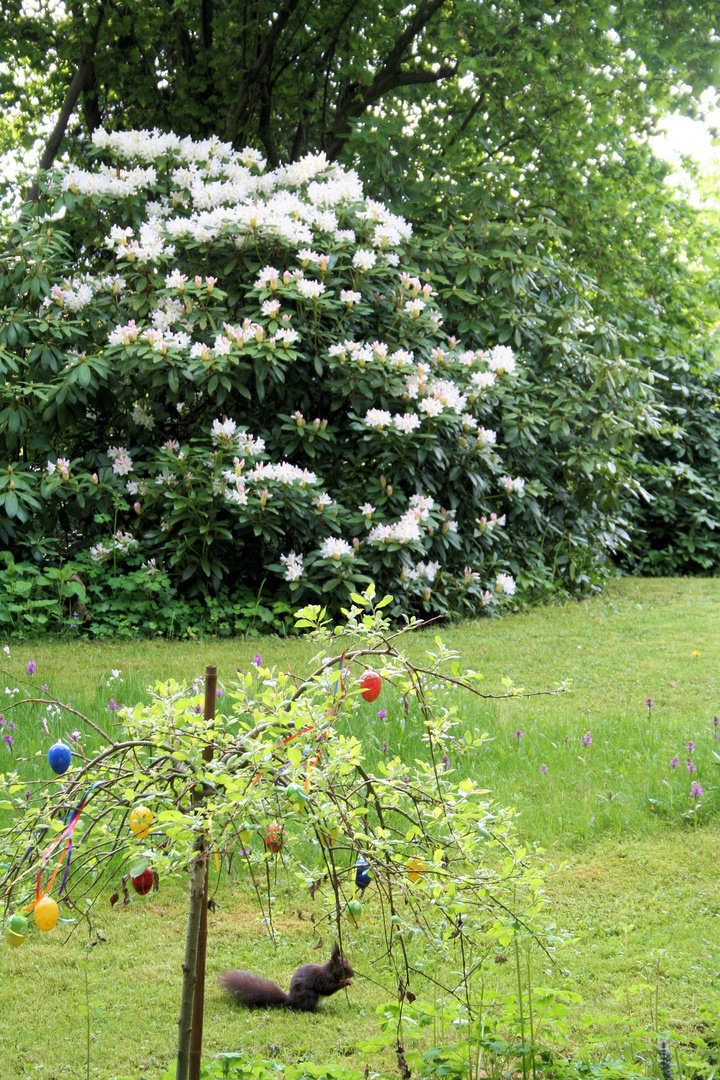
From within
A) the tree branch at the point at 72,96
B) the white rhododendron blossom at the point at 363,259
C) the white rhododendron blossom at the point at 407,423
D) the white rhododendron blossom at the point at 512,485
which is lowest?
the white rhododendron blossom at the point at 512,485

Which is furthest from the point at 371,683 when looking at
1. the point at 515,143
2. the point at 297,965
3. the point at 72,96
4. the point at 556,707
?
the point at 72,96

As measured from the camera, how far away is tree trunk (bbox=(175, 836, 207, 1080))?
71.2 inches

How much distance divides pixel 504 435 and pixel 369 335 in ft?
4.59

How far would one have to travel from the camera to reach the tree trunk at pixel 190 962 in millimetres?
1808

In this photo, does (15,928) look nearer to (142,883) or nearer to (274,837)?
(142,883)

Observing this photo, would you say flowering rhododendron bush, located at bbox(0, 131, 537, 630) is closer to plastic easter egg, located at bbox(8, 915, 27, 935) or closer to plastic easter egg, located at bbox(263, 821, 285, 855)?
plastic easter egg, located at bbox(263, 821, 285, 855)

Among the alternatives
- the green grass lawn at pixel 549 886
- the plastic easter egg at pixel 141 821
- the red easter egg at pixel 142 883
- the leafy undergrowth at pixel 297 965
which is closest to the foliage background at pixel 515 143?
the green grass lawn at pixel 549 886

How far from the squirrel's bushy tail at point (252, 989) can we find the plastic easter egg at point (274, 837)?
0.89 m

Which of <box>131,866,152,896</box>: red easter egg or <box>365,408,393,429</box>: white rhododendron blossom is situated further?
<box>365,408,393,429</box>: white rhododendron blossom

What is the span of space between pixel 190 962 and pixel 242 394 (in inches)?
214

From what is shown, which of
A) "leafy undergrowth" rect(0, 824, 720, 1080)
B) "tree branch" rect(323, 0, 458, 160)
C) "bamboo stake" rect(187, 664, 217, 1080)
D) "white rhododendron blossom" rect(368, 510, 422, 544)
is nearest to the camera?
"bamboo stake" rect(187, 664, 217, 1080)

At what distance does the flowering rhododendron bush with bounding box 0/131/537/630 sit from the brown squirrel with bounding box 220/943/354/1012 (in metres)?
4.16

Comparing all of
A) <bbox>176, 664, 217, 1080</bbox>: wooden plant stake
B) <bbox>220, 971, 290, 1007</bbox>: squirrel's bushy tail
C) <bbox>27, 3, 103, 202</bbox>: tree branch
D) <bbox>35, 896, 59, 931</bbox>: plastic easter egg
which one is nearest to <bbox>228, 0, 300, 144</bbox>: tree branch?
<bbox>27, 3, 103, 202</bbox>: tree branch

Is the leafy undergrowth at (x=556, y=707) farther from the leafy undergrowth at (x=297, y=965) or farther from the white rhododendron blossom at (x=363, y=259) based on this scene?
the white rhododendron blossom at (x=363, y=259)
